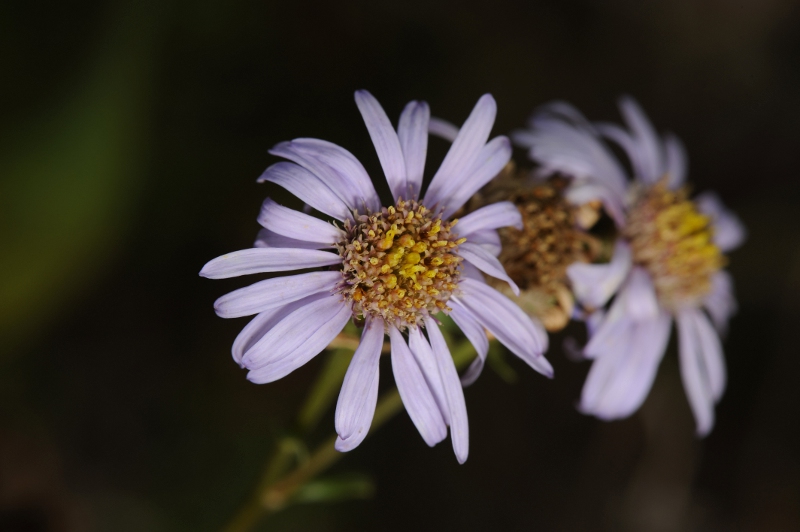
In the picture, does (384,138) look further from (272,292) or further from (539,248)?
(539,248)

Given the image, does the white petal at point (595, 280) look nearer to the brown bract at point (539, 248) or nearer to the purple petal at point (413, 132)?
the brown bract at point (539, 248)

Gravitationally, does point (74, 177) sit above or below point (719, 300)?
above

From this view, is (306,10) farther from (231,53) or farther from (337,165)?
(337,165)

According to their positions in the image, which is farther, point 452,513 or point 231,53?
point 452,513

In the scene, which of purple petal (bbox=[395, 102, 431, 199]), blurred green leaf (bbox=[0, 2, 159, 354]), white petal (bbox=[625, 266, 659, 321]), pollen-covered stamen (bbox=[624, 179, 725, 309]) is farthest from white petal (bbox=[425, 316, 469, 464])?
blurred green leaf (bbox=[0, 2, 159, 354])

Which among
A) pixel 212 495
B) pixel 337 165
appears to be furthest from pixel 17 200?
pixel 337 165

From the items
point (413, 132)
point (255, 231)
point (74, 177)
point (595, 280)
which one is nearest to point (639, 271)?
point (595, 280)

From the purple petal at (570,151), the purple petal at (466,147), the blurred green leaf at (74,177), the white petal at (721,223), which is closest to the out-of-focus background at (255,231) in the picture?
the blurred green leaf at (74,177)
